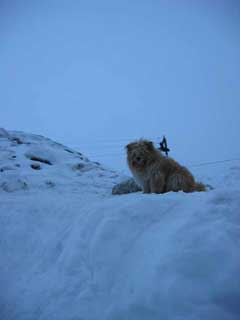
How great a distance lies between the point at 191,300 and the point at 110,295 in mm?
859

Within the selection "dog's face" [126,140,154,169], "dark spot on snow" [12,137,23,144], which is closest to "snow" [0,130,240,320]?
"dog's face" [126,140,154,169]

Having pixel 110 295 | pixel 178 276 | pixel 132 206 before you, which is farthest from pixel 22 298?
pixel 178 276

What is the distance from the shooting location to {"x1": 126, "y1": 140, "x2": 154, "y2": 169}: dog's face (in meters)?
6.50

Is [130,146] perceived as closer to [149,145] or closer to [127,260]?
[149,145]

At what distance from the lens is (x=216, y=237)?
8.27 ft

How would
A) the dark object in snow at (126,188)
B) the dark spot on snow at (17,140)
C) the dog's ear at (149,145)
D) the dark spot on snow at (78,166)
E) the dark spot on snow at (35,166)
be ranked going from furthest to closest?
the dark spot on snow at (17,140) → the dark spot on snow at (78,166) → the dark spot on snow at (35,166) → the dark object in snow at (126,188) → the dog's ear at (149,145)

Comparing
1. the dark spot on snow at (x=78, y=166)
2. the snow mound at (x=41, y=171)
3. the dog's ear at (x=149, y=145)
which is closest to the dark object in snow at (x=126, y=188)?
the snow mound at (x=41, y=171)

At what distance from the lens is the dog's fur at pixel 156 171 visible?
19.2ft

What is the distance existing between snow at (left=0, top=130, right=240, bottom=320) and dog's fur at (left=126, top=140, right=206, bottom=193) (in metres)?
2.11

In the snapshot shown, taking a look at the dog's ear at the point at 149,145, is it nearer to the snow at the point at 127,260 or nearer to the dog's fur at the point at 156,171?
the dog's fur at the point at 156,171

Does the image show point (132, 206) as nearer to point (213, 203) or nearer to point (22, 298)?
point (213, 203)

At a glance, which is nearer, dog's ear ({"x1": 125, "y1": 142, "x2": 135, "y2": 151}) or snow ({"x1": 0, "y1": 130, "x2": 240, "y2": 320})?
snow ({"x1": 0, "y1": 130, "x2": 240, "y2": 320})

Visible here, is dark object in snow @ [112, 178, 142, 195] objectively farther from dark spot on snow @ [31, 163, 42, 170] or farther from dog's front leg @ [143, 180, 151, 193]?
dark spot on snow @ [31, 163, 42, 170]

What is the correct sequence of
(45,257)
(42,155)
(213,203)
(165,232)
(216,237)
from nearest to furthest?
(216,237)
(165,232)
(213,203)
(45,257)
(42,155)
